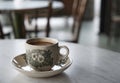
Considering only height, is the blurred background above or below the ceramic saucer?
below

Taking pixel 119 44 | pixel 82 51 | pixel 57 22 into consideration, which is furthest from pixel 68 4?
pixel 82 51

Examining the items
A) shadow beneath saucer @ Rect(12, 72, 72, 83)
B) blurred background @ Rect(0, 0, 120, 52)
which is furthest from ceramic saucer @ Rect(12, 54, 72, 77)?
blurred background @ Rect(0, 0, 120, 52)

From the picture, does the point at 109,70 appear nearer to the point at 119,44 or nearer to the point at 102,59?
the point at 102,59

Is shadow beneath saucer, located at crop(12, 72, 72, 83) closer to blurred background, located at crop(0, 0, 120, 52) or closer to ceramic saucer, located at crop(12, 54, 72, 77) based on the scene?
ceramic saucer, located at crop(12, 54, 72, 77)

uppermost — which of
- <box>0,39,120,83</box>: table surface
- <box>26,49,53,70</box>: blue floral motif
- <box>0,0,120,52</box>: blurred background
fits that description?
<box>26,49,53,70</box>: blue floral motif

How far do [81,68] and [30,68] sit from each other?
0.56 ft

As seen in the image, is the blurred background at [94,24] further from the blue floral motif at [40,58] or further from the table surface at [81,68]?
the blue floral motif at [40,58]

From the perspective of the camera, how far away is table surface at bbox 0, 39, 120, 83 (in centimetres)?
72

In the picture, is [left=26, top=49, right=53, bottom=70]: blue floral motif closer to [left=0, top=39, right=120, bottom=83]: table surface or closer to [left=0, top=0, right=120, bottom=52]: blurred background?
[left=0, top=39, right=120, bottom=83]: table surface

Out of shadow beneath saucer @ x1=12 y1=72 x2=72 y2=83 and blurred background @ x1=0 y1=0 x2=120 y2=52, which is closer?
shadow beneath saucer @ x1=12 y1=72 x2=72 y2=83

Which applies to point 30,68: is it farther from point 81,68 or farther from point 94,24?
point 94,24

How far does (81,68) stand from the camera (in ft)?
2.66

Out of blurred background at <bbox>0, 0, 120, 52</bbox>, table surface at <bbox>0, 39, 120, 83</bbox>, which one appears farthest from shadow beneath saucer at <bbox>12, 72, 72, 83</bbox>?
blurred background at <bbox>0, 0, 120, 52</bbox>

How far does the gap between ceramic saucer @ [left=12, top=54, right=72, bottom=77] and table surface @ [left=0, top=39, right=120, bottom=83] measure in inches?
0.6
